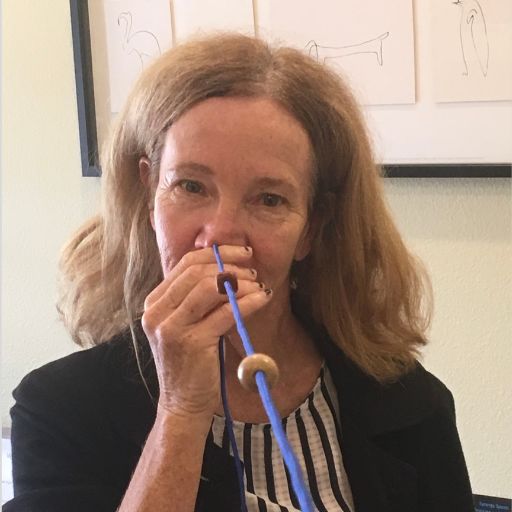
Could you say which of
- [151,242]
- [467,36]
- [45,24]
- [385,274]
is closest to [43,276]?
[45,24]

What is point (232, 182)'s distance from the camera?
2.98 ft

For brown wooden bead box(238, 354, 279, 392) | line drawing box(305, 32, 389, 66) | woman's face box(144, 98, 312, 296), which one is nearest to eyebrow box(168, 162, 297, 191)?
woman's face box(144, 98, 312, 296)

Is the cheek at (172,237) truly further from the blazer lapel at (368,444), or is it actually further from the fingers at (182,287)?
the blazer lapel at (368,444)

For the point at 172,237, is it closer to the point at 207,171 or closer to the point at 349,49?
the point at 207,171

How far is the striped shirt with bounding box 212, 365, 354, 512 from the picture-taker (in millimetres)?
1002

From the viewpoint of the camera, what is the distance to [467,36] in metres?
1.35

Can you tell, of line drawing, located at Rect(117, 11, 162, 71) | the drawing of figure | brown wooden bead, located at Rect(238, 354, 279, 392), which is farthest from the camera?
line drawing, located at Rect(117, 11, 162, 71)

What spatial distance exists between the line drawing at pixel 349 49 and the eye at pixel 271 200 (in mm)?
552

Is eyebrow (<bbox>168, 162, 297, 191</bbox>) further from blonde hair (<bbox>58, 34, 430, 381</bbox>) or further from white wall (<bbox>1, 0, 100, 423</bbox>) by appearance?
white wall (<bbox>1, 0, 100, 423</bbox>)

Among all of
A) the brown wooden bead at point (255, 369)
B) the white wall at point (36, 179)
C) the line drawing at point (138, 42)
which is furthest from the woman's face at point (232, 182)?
the white wall at point (36, 179)

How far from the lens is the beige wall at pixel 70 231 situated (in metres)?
1.43

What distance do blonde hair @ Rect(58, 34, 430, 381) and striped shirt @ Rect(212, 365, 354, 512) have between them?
0.37ft

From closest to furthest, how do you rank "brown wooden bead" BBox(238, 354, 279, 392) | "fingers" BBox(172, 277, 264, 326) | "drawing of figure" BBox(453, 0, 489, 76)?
"brown wooden bead" BBox(238, 354, 279, 392) < "fingers" BBox(172, 277, 264, 326) < "drawing of figure" BBox(453, 0, 489, 76)

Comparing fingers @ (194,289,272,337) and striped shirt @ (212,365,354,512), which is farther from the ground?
fingers @ (194,289,272,337)
